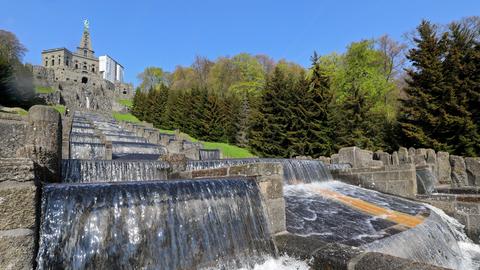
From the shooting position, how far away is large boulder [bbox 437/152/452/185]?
43.2 feet

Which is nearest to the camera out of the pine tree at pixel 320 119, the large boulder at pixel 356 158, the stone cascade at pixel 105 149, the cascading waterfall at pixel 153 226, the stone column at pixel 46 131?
the cascading waterfall at pixel 153 226

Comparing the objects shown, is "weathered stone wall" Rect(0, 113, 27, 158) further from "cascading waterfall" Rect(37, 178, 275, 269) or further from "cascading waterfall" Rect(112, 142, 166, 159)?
"cascading waterfall" Rect(112, 142, 166, 159)

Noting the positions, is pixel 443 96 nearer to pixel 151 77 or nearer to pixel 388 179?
pixel 388 179

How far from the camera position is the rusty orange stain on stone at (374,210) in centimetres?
718

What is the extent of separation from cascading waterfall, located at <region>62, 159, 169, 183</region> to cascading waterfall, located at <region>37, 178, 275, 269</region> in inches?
195

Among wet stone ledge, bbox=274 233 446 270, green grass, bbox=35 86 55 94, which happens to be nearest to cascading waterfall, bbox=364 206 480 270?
wet stone ledge, bbox=274 233 446 270

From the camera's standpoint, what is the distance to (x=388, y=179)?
11.2m

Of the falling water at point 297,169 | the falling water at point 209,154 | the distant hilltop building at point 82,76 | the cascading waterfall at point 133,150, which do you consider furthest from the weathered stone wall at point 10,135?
the distant hilltop building at point 82,76

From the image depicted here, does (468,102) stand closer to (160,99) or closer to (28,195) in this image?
(28,195)

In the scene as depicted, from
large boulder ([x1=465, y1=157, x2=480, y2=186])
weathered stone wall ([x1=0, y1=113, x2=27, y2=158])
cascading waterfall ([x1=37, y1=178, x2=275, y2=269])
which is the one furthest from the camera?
large boulder ([x1=465, y1=157, x2=480, y2=186])

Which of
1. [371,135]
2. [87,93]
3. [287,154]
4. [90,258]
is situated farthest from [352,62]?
[87,93]

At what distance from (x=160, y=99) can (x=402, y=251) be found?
51.0m

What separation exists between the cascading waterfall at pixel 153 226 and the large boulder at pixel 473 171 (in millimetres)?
11522

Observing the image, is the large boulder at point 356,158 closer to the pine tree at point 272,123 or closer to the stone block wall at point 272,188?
the stone block wall at point 272,188
